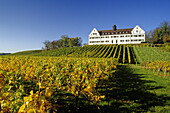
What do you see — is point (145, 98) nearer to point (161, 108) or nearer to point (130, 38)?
point (161, 108)

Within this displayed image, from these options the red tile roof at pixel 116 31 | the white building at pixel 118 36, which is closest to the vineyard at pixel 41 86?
the white building at pixel 118 36

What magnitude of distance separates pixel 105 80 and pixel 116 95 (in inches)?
45.2

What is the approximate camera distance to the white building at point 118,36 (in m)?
59.1

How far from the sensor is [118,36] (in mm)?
62281

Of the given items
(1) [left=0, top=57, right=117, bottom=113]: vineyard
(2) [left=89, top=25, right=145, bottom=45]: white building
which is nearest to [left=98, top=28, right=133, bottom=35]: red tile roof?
(2) [left=89, top=25, right=145, bottom=45]: white building

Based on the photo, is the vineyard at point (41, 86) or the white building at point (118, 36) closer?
the vineyard at point (41, 86)

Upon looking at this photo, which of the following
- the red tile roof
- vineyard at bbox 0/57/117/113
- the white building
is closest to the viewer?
vineyard at bbox 0/57/117/113

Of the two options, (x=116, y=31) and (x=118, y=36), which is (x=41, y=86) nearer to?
(x=118, y=36)

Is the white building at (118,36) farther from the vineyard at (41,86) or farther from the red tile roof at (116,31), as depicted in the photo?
the vineyard at (41,86)

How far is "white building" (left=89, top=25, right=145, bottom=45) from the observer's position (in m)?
59.1

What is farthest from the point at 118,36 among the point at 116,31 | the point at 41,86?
A: the point at 41,86

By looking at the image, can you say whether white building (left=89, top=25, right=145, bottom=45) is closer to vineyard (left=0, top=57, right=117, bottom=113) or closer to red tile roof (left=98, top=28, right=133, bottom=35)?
red tile roof (left=98, top=28, right=133, bottom=35)

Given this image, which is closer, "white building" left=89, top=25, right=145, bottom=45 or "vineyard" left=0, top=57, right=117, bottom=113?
"vineyard" left=0, top=57, right=117, bottom=113

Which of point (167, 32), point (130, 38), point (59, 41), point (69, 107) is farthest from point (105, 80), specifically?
point (59, 41)
